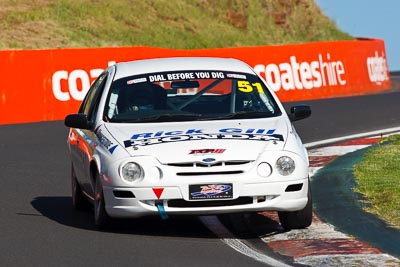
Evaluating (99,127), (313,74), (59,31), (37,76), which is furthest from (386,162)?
(59,31)

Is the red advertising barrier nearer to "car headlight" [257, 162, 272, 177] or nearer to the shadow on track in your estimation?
the shadow on track

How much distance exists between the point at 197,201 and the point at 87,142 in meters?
1.69

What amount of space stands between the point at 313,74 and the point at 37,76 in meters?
9.49

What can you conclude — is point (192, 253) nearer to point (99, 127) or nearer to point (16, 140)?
point (99, 127)

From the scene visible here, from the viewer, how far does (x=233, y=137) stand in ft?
33.3

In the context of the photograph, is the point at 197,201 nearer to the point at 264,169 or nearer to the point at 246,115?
the point at 264,169

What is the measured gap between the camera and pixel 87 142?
440 inches

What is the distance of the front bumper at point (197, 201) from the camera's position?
9.85 metres

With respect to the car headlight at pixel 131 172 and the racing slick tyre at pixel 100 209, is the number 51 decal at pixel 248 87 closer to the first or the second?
the racing slick tyre at pixel 100 209

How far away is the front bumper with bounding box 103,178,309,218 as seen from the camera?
388 inches

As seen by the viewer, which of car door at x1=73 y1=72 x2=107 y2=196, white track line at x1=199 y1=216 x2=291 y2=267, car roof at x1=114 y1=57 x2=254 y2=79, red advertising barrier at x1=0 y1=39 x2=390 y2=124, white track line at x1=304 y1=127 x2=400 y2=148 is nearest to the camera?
white track line at x1=199 y1=216 x2=291 y2=267

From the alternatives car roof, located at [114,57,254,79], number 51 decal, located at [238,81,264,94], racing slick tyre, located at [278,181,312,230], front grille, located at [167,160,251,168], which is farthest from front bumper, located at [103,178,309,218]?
car roof, located at [114,57,254,79]

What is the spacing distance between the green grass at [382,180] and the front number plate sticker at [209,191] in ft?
4.80

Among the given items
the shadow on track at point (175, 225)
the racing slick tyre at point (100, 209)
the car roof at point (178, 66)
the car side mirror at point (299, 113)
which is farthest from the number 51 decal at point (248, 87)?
the racing slick tyre at point (100, 209)
